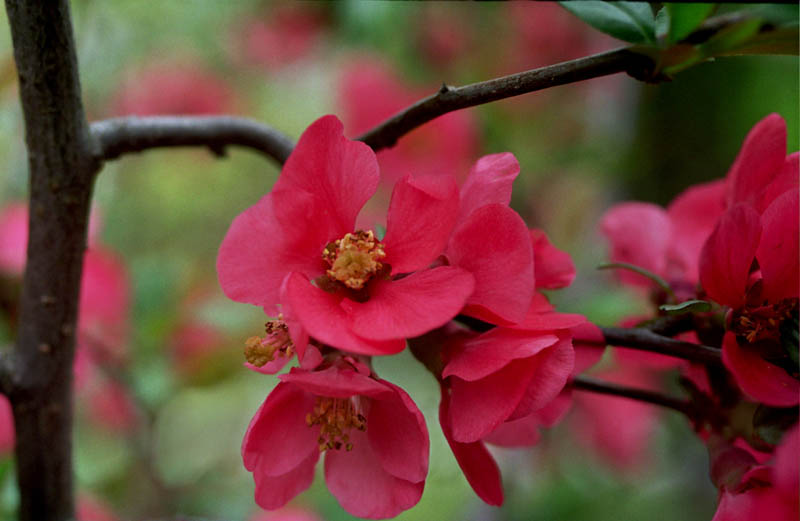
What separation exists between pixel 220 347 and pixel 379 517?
64cm

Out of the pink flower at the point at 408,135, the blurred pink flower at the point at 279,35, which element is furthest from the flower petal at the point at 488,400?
the blurred pink flower at the point at 279,35

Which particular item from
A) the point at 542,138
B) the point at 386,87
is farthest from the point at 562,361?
the point at 542,138

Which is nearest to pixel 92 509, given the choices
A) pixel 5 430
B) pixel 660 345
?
pixel 5 430

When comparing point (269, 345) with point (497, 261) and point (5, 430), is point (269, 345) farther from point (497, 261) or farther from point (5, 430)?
point (5, 430)

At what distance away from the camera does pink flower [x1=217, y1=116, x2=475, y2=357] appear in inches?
12.6

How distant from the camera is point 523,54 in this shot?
1519 millimetres

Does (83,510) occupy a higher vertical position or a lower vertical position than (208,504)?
higher

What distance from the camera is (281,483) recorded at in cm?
37

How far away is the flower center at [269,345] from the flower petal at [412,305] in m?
0.04

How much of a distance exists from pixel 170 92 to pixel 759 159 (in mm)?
1427

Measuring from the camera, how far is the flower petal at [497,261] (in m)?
0.32

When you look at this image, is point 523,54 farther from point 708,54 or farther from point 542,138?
point 708,54

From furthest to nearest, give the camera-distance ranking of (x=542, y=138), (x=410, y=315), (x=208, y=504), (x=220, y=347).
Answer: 1. (x=542, y=138)
2. (x=208, y=504)
3. (x=220, y=347)
4. (x=410, y=315)

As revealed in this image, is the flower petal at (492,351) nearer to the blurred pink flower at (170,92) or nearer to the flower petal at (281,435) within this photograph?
the flower petal at (281,435)
